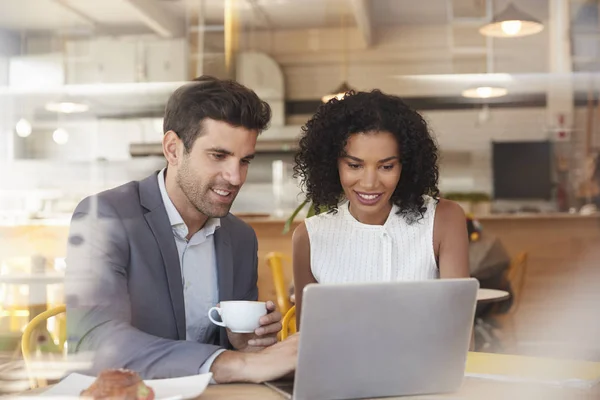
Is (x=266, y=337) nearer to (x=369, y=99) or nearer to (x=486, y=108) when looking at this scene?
(x=369, y=99)

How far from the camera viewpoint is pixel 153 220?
4.41 feet

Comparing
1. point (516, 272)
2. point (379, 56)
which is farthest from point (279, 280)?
point (379, 56)

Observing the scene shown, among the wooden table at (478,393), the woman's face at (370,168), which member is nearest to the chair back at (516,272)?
the woman's face at (370,168)

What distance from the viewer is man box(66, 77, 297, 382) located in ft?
4.05

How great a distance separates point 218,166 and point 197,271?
198 mm

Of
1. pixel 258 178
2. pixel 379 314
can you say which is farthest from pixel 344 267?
pixel 258 178

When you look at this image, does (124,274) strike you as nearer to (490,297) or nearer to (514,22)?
(490,297)

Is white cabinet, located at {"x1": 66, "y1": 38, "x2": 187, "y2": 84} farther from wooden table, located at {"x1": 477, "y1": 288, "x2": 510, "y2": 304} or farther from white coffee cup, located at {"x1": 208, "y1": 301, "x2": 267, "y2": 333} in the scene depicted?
white coffee cup, located at {"x1": 208, "y1": 301, "x2": 267, "y2": 333}

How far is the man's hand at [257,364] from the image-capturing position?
103 cm

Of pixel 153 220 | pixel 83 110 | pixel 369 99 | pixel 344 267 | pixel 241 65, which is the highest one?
pixel 241 65

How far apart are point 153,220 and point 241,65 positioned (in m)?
5.22

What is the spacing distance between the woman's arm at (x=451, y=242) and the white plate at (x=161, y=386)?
2.26ft

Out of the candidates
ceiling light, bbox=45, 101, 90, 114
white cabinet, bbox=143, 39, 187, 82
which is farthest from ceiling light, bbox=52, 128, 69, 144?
white cabinet, bbox=143, 39, 187, 82

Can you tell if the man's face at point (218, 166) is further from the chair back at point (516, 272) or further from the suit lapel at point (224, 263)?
the chair back at point (516, 272)
